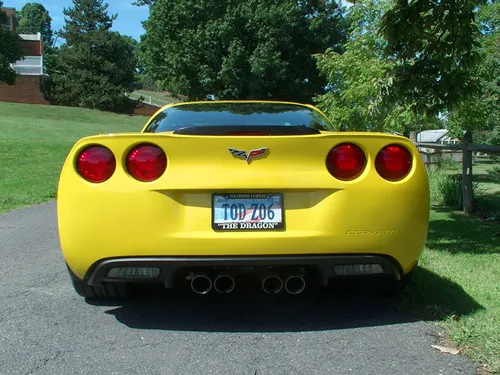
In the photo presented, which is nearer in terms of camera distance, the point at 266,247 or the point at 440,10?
the point at 266,247

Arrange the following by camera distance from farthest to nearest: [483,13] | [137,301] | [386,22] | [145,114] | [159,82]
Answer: [145,114] → [159,82] → [483,13] → [386,22] → [137,301]

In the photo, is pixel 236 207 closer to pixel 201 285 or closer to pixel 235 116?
pixel 201 285

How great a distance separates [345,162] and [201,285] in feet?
3.93

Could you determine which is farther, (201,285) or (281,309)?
(281,309)

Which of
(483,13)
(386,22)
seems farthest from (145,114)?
(386,22)

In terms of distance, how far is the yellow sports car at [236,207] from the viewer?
3.26 m

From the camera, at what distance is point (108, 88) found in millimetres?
54094

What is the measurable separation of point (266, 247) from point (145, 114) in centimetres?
5721

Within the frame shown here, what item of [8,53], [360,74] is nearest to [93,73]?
[8,53]

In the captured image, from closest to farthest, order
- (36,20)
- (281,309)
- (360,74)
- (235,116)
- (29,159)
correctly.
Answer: (281,309)
(235,116)
(360,74)
(29,159)
(36,20)

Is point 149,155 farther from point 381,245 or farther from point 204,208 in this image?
point 381,245

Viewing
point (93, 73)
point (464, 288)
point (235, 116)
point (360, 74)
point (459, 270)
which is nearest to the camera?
point (464, 288)

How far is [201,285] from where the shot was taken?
3541 millimetres

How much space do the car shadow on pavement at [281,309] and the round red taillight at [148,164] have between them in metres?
0.99
